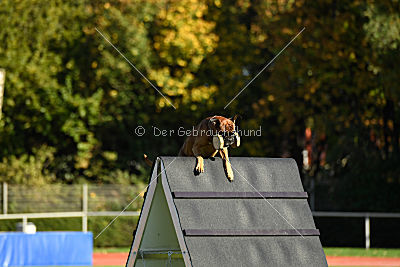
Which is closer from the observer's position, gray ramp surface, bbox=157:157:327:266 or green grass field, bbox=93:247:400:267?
gray ramp surface, bbox=157:157:327:266

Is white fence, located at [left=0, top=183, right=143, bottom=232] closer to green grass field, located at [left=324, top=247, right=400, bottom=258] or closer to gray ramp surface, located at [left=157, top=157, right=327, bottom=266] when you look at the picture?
green grass field, located at [left=324, top=247, right=400, bottom=258]

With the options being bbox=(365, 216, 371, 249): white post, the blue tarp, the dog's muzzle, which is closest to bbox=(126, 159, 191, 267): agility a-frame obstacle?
the dog's muzzle

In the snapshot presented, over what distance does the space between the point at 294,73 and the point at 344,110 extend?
1977 mm

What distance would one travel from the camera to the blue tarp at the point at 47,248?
55.1ft

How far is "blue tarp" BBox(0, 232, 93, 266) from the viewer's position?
16781 millimetres

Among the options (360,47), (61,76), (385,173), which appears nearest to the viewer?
(385,173)

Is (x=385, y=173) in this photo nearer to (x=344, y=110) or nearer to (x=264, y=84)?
(x=344, y=110)

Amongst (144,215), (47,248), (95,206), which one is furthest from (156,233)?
(95,206)

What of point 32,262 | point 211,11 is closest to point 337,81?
point 211,11

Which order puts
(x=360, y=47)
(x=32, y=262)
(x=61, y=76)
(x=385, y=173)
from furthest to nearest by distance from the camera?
1. (x=61, y=76)
2. (x=360, y=47)
3. (x=385, y=173)
4. (x=32, y=262)

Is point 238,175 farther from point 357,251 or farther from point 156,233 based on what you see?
point 357,251

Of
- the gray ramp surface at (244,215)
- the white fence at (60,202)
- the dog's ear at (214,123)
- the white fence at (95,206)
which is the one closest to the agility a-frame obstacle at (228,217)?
the gray ramp surface at (244,215)

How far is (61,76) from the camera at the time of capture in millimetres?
30203

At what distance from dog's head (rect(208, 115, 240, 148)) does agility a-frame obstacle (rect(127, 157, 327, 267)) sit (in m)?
0.36
